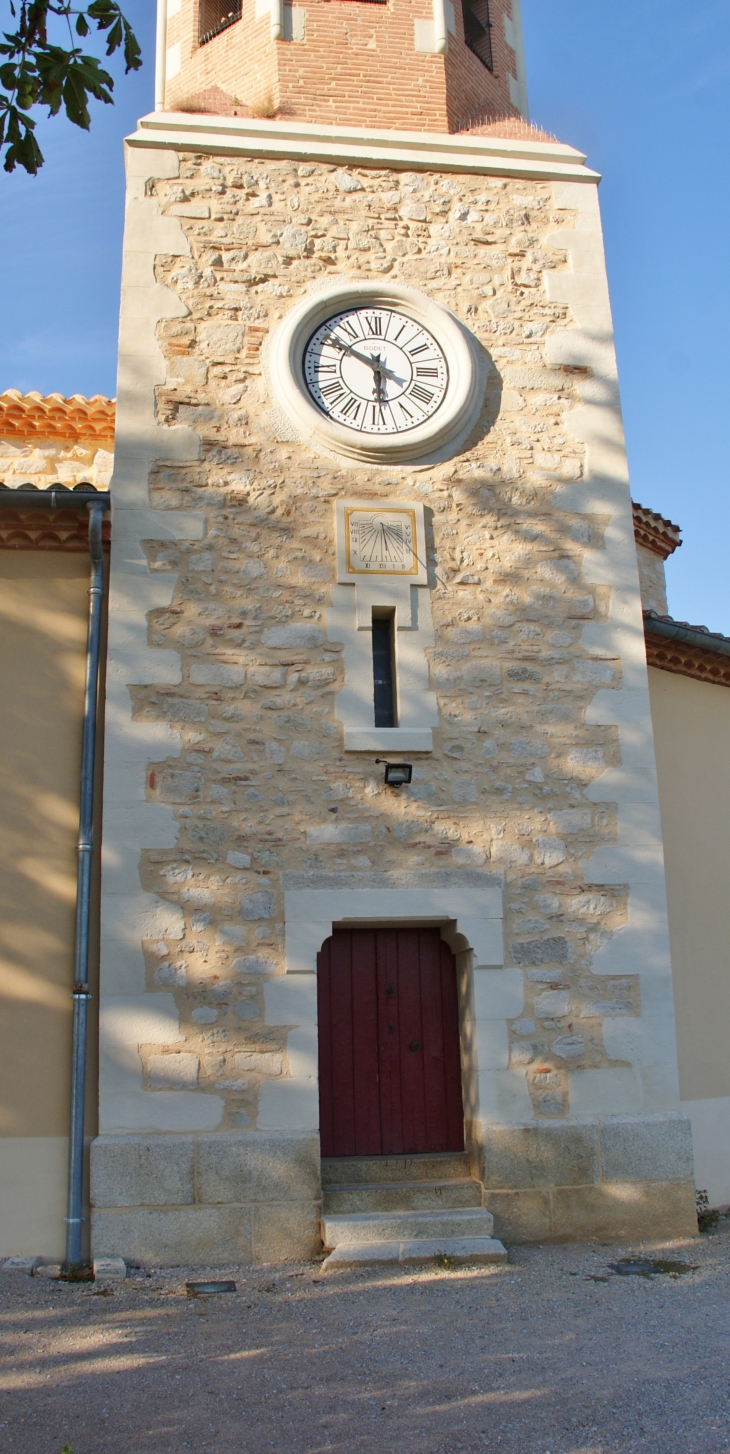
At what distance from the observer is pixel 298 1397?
12.2ft

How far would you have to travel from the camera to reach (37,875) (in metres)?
5.91

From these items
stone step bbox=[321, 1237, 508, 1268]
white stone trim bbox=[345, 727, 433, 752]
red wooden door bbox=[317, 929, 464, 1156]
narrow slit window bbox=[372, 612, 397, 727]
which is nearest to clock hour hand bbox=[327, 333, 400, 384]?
narrow slit window bbox=[372, 612, 397, 727]

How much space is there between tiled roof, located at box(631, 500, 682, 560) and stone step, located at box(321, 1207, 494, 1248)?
6.91 m

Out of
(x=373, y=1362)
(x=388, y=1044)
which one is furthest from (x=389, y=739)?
(x=373, y=1362)

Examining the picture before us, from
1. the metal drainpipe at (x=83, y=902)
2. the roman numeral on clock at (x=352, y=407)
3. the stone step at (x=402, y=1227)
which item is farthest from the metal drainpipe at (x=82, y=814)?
the roman numeral on clock at (x=352, y=407)

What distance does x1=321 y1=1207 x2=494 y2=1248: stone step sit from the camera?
5.42 metres

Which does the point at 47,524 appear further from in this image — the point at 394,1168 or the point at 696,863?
the point at 696,863

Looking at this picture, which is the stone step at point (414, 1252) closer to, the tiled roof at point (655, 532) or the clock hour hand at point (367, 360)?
the clock hour hand at point (367, 360)

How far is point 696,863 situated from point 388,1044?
237cm

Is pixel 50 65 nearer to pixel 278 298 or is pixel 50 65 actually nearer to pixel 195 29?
pixel 278 298

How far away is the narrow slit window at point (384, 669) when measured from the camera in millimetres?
6383

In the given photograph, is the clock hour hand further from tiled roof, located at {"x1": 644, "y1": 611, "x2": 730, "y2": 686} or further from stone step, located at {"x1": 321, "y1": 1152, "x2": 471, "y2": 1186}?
stone step, located at {"x1": 321, "y1": 1152, "x2": 471, "y2": 1186}

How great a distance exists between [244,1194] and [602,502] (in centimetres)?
440

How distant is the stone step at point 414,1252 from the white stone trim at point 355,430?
14.0 feet
